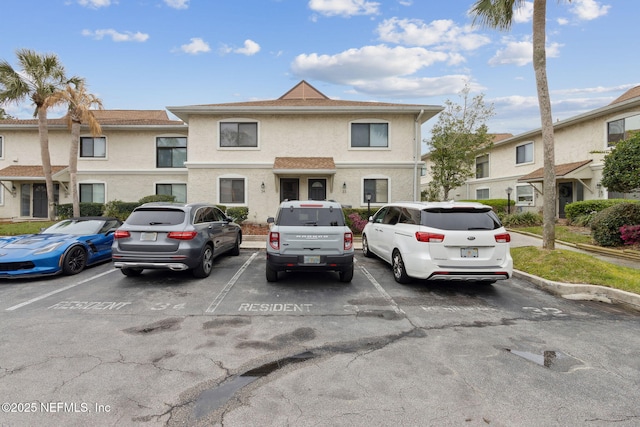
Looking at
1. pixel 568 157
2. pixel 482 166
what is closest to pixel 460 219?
pixel 568 157

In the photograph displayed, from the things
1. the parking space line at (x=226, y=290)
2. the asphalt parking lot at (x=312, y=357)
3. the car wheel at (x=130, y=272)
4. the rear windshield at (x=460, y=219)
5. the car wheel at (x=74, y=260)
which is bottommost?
the asphalt parking lot at (x=312, y=357)

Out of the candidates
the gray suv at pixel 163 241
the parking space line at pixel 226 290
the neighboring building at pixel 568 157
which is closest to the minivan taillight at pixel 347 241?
the parking space line at pixel 226 290

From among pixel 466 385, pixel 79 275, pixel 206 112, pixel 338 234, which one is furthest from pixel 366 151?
pixel 466 385

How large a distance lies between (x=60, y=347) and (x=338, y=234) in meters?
4.45

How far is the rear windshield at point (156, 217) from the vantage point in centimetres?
689

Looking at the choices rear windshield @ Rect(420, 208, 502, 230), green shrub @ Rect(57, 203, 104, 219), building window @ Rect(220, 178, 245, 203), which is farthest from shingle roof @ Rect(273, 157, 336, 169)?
green shrub @ Rect(57, 203, 104, 219)

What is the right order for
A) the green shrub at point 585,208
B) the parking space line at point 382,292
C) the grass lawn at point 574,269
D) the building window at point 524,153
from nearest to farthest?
the parking space line at point 382,292
the grass lawn at point 574,269
the green shrub at point 585,208
the building window at point 524,153

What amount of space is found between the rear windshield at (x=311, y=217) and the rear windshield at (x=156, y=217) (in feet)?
7.33

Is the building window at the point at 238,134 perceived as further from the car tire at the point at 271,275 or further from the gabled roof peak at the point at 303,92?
the car tire at the point at 271,275

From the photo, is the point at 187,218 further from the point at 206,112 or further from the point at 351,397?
the point at 206,112

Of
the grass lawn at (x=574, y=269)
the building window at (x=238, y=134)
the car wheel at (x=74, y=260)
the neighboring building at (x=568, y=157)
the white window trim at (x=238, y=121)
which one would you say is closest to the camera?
the grass lawn at (x=574, y=269)

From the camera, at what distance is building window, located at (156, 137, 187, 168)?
782 inches

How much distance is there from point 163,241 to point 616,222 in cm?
1350

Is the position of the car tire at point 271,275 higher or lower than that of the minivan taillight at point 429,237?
lower
